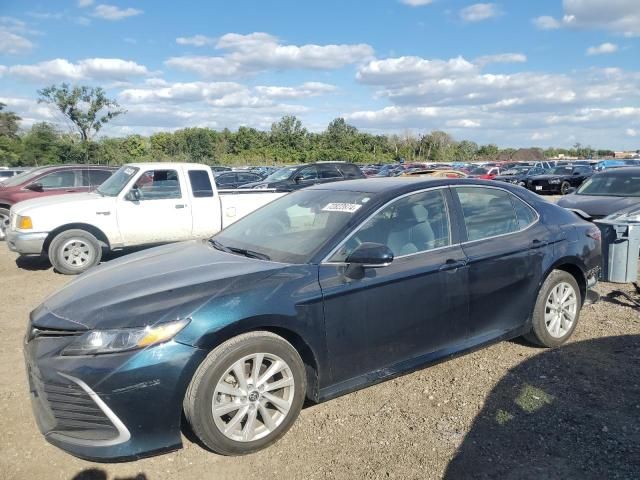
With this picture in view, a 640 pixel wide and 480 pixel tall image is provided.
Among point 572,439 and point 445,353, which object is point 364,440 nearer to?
point 445,353

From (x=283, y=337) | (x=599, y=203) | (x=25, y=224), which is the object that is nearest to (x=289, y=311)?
(x=283, y=337)

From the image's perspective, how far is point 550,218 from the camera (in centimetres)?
473

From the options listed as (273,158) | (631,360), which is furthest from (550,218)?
(273,158)

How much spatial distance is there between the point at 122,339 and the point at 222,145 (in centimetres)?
6327

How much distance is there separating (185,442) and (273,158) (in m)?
62.1

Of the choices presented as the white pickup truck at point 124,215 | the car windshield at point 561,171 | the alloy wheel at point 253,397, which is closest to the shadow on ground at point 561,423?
the alloy wheel at point 253,397

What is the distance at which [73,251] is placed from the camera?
8383 millimetres

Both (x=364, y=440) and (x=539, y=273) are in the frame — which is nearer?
(x=364, y=440)

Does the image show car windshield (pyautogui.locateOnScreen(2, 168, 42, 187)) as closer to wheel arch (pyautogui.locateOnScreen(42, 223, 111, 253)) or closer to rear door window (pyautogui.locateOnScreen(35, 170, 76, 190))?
rear door window (pyautogui.locateOnScreen(35, 170, 76, 190))

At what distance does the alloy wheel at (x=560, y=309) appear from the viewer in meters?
4.61

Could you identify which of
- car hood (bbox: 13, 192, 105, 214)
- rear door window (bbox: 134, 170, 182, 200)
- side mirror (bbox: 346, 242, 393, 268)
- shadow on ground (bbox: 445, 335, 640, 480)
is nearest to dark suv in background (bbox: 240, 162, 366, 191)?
rear door window (bbox: 134, 170, 182, 200)

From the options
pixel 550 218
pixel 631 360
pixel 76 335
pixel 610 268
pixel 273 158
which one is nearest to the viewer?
pixel 76 335

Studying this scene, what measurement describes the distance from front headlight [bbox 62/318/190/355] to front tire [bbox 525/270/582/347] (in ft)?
10.4

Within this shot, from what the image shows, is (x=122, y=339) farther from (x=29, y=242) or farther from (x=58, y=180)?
(x=58, y=180)
